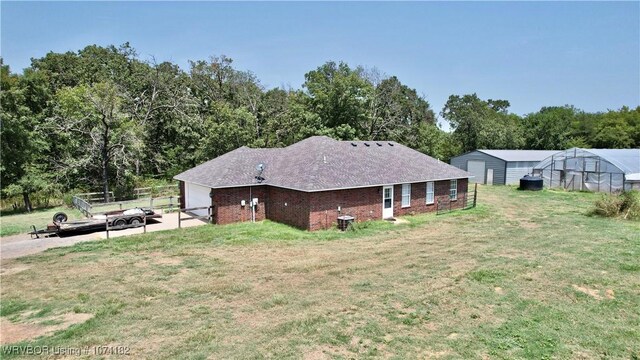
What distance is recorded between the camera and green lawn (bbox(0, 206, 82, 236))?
59.3ft

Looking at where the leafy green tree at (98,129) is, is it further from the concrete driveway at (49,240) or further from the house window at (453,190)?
the house window at (453,190)

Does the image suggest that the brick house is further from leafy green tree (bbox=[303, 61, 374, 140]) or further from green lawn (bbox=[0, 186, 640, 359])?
leafy green tree (bbox=[303, 61, 374, 140])

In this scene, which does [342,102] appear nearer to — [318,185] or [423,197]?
[423,197]

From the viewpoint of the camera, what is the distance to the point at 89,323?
26.3 feet

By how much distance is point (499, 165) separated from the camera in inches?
1507

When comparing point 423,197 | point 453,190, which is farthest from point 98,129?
point 453,190

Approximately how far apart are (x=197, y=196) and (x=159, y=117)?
20.9 metres

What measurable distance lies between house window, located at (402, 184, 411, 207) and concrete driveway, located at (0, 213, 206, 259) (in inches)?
421

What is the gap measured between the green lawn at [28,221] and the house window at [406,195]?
1777cm

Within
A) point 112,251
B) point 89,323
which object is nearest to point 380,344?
point 89,323

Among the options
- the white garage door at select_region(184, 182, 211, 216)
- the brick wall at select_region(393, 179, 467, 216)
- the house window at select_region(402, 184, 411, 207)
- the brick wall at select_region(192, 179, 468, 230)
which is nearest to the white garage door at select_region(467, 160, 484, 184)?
the brick wall at select_region(393, 179, 467, 216)

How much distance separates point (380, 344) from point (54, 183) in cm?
2974

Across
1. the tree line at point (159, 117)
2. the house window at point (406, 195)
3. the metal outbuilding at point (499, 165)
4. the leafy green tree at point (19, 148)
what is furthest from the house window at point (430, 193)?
the leafy green tree at point (19, 148)

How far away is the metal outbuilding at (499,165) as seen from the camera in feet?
125
